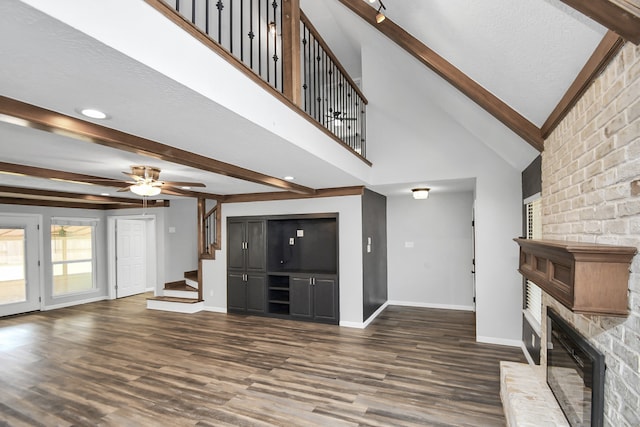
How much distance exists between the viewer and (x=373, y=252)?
606 centimetres

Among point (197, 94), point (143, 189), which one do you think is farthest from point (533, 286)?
point (143, 189)

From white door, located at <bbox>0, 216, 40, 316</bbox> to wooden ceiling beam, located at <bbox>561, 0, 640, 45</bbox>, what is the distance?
30.1 feet

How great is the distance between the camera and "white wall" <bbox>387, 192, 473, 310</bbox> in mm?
6480

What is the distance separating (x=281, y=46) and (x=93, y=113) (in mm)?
2062

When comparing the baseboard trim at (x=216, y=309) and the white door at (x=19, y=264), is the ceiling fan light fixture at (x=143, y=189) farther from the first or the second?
the white door at (x=19, y=264)

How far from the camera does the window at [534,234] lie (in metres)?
3.57

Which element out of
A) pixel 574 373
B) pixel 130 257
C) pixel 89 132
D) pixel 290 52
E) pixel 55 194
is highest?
pixel 290 52

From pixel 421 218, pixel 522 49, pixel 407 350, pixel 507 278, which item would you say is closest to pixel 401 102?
pixel 421 218

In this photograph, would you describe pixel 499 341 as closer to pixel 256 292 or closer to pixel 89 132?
pixel 256 292

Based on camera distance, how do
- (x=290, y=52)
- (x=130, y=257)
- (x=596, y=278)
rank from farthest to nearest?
(x=130, y=257) → (x=290, y=52) → (x=596, y=278)

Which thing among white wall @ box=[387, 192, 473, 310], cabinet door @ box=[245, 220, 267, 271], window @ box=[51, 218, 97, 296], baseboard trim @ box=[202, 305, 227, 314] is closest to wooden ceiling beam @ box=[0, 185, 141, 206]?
window @ box=[51, 218, 97, 296]

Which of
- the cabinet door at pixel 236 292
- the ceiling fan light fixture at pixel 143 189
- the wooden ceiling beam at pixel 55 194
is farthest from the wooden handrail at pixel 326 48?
the wooden ceiling beam at pixel 55 194

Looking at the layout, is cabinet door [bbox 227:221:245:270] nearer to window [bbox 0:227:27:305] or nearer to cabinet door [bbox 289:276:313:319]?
cabinet door [bbox 289:276:313:319]

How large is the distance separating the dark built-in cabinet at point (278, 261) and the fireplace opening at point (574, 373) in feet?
12.4
